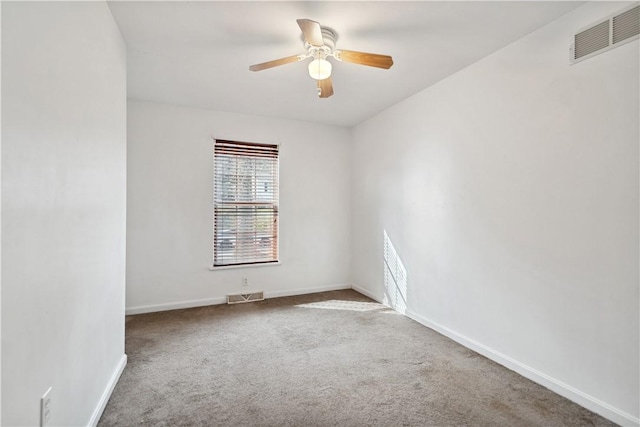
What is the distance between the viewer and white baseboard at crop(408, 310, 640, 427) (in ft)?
5.90

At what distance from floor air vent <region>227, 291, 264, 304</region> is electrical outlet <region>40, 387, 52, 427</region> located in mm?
2855

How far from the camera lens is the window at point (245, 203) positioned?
411 cm

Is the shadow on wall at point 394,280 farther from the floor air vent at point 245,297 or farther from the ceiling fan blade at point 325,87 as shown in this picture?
the ceiling fan blade at point 325,87

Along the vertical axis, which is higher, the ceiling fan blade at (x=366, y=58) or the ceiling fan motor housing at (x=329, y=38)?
the ceiling fan motor housing at (x=329, y=38)

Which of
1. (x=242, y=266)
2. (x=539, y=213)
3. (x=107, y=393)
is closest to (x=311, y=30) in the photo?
(x=539, y=213)

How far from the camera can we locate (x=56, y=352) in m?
1.32

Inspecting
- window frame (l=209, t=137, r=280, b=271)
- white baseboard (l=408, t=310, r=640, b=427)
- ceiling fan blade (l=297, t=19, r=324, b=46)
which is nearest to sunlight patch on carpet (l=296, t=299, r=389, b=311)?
window frame (l=209, t=137, r=280, b=271)

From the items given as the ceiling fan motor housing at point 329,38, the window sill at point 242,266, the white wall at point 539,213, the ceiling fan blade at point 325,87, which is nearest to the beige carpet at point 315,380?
the white wall at point 539,213

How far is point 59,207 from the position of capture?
1.34m

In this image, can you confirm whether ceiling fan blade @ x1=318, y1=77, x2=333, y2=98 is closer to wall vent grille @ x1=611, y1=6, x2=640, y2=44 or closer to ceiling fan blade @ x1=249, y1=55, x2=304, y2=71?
ceiling fan blade @ x1=249, y1=55, x2=304, y2=71

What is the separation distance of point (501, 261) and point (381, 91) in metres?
2.14

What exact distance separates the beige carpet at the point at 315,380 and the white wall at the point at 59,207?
0.47m

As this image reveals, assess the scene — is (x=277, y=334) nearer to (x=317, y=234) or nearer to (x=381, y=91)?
(x=317, y=234)

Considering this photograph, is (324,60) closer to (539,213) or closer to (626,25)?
(626,25)
